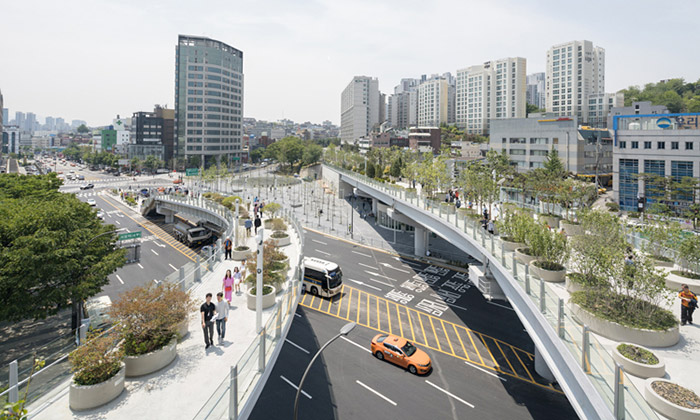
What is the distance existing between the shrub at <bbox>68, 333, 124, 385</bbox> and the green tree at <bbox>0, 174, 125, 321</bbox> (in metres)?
10.0

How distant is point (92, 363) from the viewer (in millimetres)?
8570

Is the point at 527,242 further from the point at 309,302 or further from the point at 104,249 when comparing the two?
the point at 104,249

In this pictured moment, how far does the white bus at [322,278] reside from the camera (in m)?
25.9

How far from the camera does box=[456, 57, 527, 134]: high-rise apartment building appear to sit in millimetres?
122625

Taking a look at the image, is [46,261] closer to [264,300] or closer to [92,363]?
[264,300]

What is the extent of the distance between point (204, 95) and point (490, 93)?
3844 inches

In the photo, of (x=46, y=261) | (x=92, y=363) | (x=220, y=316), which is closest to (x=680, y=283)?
(x=220, y=316)

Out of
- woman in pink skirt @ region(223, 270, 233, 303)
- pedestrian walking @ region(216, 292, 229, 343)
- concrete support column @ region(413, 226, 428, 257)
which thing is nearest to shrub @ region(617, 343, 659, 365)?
pedestrian walking @ region(216, 292, 229, 343)

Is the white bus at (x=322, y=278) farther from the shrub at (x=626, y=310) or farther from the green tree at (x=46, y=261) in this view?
the shrub at (x=626, y=310)

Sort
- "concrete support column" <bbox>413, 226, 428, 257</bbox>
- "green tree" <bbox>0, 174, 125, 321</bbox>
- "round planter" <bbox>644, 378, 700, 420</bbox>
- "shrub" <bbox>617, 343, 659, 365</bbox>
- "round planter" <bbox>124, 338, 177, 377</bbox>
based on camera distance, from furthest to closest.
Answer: "concrete support column" <bbox>413, 226, 428, 257</bbox> → "green tree" <bbox>0, 174, 125, 321</bbox> → "round planter" <bbox>124, 338, 177, 377</bbox> → "shrub" <bbox>617, 343, 659, 365</bbox> → "round planter" <bbox>644, 378, 700, 420</bbox>

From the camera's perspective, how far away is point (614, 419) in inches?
291

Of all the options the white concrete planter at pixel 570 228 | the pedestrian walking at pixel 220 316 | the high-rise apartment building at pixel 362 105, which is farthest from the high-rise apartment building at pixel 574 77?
the pedestrian walking at pixel 220 316

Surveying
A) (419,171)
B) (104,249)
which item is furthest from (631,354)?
(419,171)

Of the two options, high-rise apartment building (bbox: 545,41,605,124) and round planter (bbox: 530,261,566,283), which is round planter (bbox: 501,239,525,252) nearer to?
round planter (bbox: 530,261,566,283)
